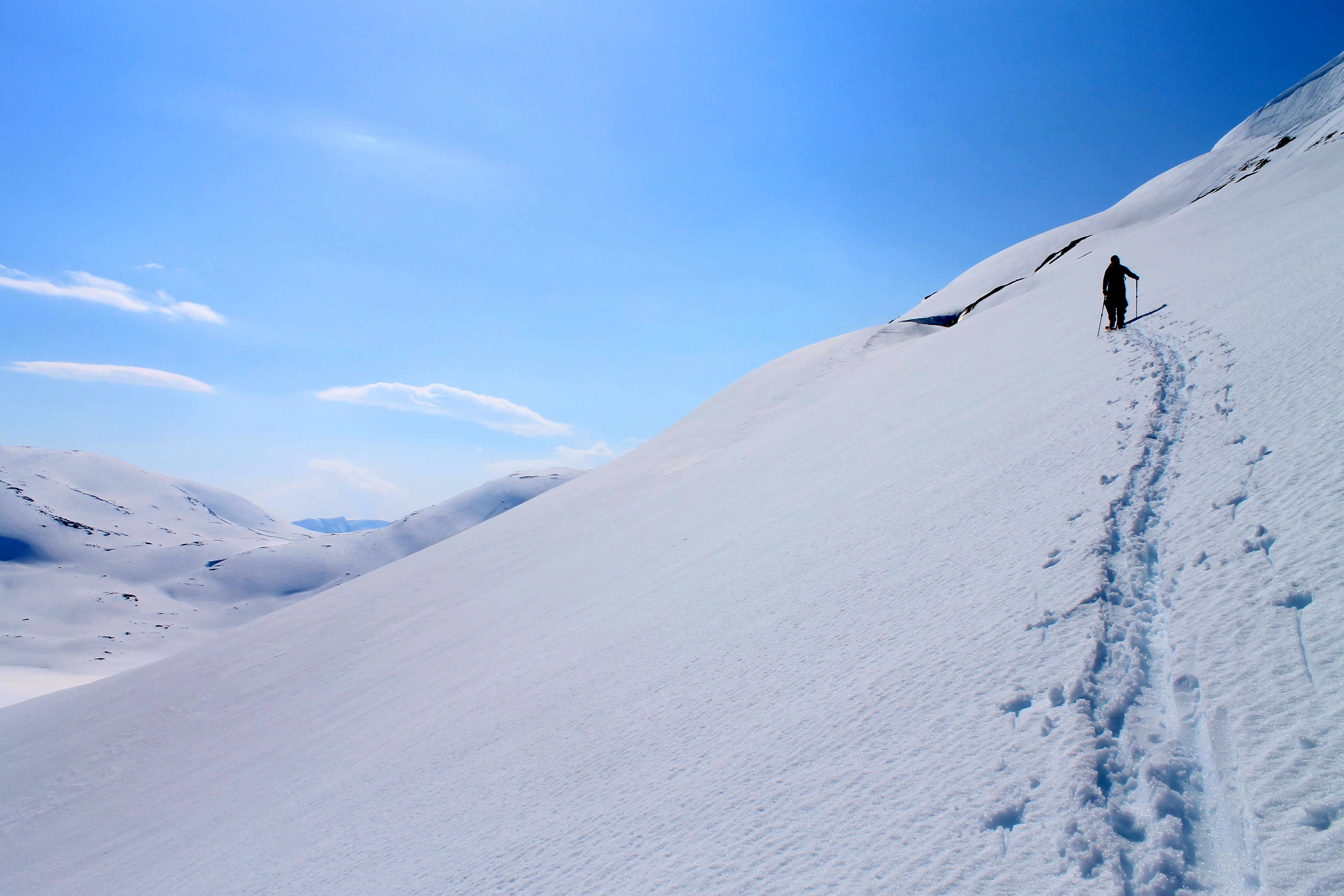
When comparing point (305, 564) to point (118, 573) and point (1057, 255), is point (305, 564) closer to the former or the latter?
point (118, 573)

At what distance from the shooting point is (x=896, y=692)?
3699 millimetres

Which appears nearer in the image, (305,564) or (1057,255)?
(1057,255)

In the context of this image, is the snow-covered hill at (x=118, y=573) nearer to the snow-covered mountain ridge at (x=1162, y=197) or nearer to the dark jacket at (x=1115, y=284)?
the snow-covered mountain ridge at (x=1162, y=197)

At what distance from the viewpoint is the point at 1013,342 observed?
44.2 feet

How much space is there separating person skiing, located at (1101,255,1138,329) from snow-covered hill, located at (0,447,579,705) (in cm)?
9132

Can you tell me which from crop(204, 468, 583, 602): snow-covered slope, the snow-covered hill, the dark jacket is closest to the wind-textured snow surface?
the dark jacket

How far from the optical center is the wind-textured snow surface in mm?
2580

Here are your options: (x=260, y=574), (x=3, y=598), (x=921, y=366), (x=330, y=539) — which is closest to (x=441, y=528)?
(x=330, y=539)

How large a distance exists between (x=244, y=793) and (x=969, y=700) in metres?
8.70

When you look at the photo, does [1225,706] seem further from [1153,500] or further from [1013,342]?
[1013,342]

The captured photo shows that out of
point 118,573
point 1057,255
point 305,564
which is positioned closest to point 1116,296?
point 1057,255

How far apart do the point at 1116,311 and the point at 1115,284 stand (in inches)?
20.1

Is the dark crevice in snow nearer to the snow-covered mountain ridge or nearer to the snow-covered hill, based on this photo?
the snow-covered mountain ridge

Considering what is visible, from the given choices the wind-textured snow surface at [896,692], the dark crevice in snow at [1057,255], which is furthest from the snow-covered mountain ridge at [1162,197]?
the wind-textured snow surface at [896,692]
